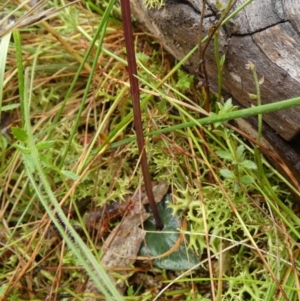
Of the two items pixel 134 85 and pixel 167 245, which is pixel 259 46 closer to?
pixel 134 85

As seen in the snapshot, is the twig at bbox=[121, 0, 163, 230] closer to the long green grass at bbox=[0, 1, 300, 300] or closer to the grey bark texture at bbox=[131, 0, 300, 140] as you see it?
the long green grass at bbox=[0, 1, 300, 300]

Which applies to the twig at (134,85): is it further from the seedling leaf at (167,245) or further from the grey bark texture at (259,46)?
the grey bark texture at (259,46)

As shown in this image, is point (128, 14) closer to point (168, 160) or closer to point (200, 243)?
point (168, 160)

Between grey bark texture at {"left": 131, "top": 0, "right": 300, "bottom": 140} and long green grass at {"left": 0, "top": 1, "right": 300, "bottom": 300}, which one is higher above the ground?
grey bark texture at {"left": 131, "top": 0, "right": 300, "bottom": 140}


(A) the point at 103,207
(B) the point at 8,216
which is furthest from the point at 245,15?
(B) the point at 8,216

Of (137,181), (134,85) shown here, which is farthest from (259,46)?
(137,181)

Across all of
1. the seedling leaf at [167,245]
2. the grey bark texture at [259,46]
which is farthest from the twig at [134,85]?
the grey bark texture at [259,46]

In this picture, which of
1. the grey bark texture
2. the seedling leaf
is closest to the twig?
the seedling leaf

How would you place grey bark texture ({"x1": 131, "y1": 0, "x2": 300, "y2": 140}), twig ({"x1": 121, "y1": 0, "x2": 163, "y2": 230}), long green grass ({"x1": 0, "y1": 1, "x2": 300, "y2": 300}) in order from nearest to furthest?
twig ({"x1": 121, "y1": 0, "x2": 163, "y2": 230}), grey bark texture ({"x1": 131, "y1": 0, "x2": 300, "y2": 140}), long green grass ({"x1": 0, "y1": 1, "x2": 300, "y2": 300})

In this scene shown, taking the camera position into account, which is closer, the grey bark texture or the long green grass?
the grey bark texture
